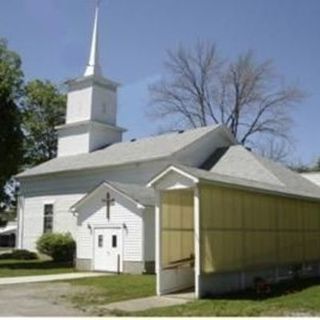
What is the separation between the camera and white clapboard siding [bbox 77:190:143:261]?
24.2m

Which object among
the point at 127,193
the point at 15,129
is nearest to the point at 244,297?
the point at 127,193

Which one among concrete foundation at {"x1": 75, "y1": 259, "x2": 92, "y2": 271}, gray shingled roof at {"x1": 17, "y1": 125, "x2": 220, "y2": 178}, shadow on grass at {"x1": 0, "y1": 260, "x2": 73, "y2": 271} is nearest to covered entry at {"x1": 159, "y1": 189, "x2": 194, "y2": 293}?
concrete foundation at {"x1": 75, "y1": 259, "x2": 92, "y2": 271}

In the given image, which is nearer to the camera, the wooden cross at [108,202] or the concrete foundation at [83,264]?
the wooden cross at [108,202]

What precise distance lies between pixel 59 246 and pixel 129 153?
6.43 m

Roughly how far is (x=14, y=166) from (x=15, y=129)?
231 centimetres

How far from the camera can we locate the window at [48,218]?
109 ft

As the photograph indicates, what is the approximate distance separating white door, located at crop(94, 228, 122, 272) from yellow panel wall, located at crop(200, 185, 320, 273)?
7.49 m

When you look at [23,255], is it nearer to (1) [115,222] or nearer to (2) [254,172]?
(1) [115,222]

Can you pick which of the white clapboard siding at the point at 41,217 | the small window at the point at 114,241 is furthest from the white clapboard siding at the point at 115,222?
the white clapboard siding at the point at 41,217

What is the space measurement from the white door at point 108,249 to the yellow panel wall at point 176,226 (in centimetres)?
620

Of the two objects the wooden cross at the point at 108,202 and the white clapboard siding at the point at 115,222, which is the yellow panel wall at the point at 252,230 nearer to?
the white clapboard siding at the point at 115,222

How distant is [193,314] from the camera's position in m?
12.4

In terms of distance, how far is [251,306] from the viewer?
13422mm

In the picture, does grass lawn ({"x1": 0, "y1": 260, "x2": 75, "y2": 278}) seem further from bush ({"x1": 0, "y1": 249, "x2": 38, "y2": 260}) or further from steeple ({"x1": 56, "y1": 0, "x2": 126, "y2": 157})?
steeple ({"x1": 56, "y1": 0, "x2": 126, "y2": 157})
